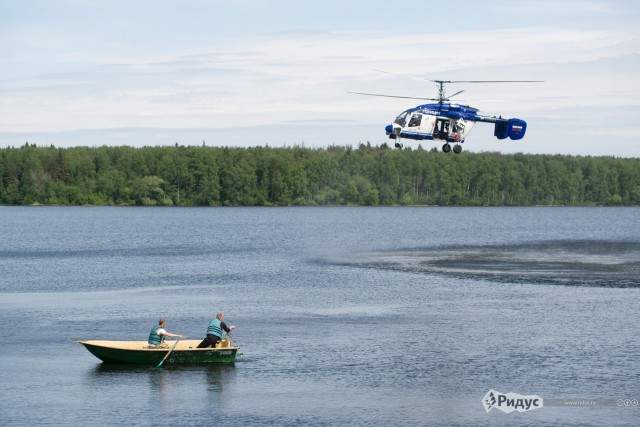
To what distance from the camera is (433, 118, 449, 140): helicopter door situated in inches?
2406

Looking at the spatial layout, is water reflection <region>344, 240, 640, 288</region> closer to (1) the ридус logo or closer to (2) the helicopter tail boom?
(2) the helicopter tail boom

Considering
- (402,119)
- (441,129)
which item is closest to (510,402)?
(441,129)

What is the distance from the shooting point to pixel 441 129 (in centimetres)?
6141

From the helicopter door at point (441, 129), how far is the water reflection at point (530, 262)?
1233 inches

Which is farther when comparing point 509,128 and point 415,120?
point 509,128

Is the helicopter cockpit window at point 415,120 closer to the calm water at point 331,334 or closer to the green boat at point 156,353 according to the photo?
the calm water at point 331,334

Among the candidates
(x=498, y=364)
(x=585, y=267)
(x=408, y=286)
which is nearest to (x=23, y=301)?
(x=408, y=286)

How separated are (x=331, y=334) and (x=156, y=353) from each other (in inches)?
546

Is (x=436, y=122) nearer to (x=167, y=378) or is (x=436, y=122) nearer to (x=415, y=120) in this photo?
(x=415, y=120)

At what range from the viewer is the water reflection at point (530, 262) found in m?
91.3

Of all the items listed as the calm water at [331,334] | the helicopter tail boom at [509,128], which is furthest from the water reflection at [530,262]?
the helicopter tail boom at [509,128]

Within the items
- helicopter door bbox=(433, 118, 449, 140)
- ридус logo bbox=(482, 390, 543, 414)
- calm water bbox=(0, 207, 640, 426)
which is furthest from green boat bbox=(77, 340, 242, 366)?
helicopter door bbox=(433, 118, 449, 140)

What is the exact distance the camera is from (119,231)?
183000mm

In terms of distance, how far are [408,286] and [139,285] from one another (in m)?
25.1
